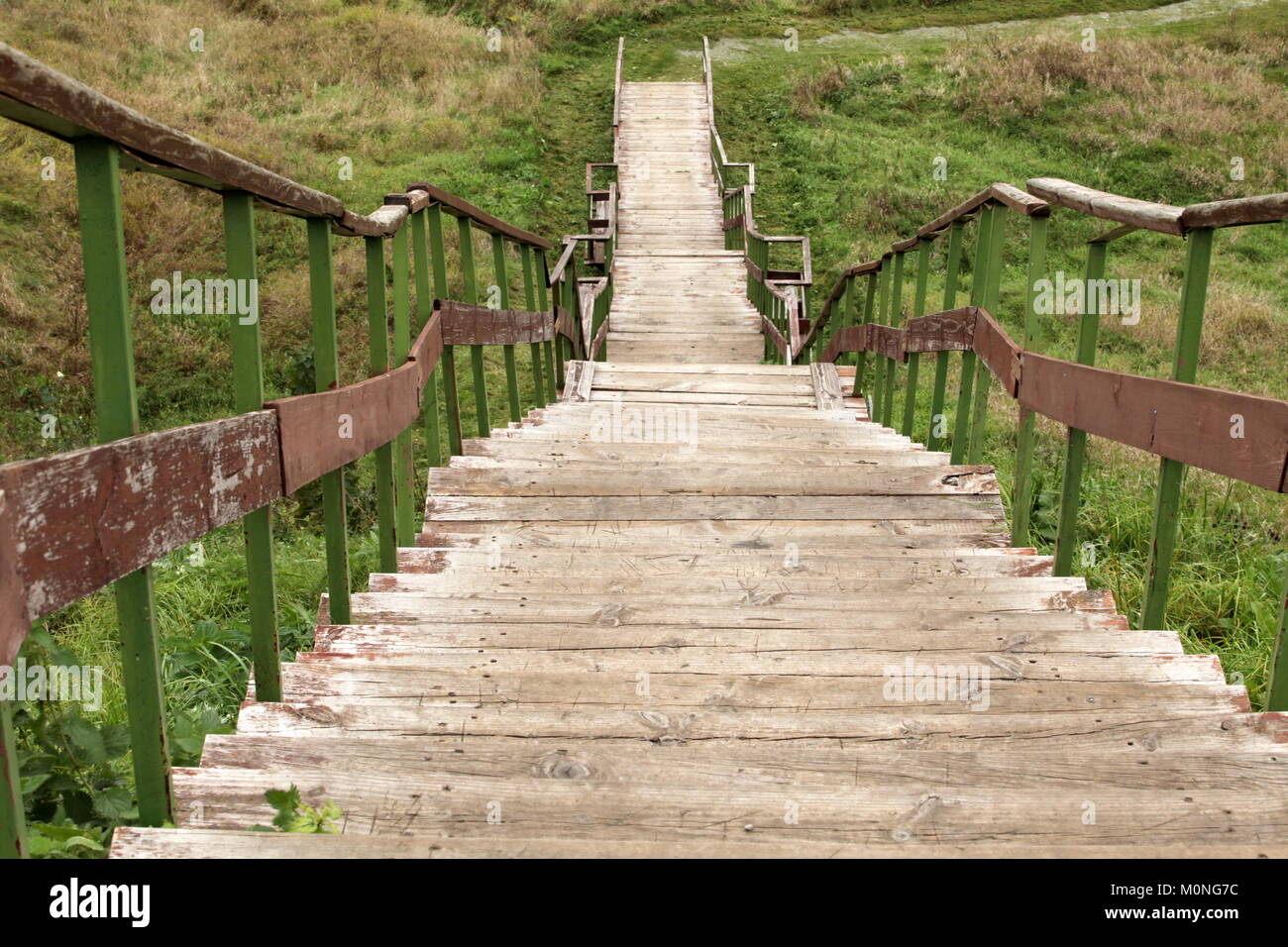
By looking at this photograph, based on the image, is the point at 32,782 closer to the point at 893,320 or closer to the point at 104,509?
the point at 104,509

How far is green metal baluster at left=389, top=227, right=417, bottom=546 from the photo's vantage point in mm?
3502

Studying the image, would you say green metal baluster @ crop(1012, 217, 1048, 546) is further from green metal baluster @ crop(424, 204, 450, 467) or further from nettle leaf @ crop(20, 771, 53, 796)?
nettle leaf @ crop(20, 771, 53, 796)

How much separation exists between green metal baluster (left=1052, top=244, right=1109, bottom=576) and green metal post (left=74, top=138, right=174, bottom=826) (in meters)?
2.47

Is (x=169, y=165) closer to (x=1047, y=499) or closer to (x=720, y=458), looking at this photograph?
(x=720, y=458)

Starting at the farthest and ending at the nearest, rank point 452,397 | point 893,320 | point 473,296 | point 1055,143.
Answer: point 1055,143
point 893,320
point 473,296
point 452,397

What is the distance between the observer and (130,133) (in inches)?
59.1

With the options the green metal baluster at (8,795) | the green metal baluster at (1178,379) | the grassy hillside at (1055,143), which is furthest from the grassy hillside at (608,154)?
the green metal baluster at (8,795)

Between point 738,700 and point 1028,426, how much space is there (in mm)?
1813

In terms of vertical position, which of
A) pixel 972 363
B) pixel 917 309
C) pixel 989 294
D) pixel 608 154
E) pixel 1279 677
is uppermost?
pixel 608 154

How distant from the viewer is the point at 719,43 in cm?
2297

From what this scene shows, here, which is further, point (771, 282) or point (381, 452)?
point (771, 282)

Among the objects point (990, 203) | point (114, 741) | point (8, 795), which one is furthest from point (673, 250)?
point (8, 795)

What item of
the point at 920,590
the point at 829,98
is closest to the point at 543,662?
the point at 920,590
